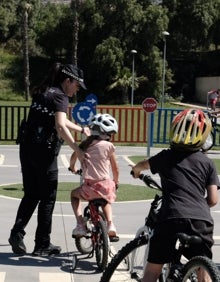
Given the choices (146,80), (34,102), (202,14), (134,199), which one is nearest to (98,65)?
(146,80)

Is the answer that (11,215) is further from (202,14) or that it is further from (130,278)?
(202,14)

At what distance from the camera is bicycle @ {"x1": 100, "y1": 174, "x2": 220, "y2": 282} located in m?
3.62

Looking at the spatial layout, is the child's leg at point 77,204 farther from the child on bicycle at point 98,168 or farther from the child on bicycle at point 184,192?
the child on bicycle at point 184,192

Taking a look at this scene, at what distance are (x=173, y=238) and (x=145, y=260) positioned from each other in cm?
48

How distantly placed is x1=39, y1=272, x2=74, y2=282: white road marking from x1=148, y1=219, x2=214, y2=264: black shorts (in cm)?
181

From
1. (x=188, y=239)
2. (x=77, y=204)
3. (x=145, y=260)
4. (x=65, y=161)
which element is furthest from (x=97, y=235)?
(x=65, y=161)

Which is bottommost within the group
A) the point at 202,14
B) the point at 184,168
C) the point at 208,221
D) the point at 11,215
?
the point at 11,215

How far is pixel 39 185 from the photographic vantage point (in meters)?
6.20

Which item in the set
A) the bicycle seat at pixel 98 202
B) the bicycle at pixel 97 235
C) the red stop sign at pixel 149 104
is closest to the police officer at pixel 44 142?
the bicycle at pixel 97 235

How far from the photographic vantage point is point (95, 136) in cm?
584

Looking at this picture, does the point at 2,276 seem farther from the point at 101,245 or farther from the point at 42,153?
the point at 42,153

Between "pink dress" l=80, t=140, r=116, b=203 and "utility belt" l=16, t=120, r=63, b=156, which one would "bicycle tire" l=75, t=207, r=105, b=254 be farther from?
"utility belt" l=16, t=120, r=63, b=156

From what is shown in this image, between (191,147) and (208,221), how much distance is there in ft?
1.54

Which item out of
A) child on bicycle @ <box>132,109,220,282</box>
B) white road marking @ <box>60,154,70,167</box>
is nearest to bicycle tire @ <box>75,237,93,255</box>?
child on bicycle @ <box>132,109,220,282</box>
